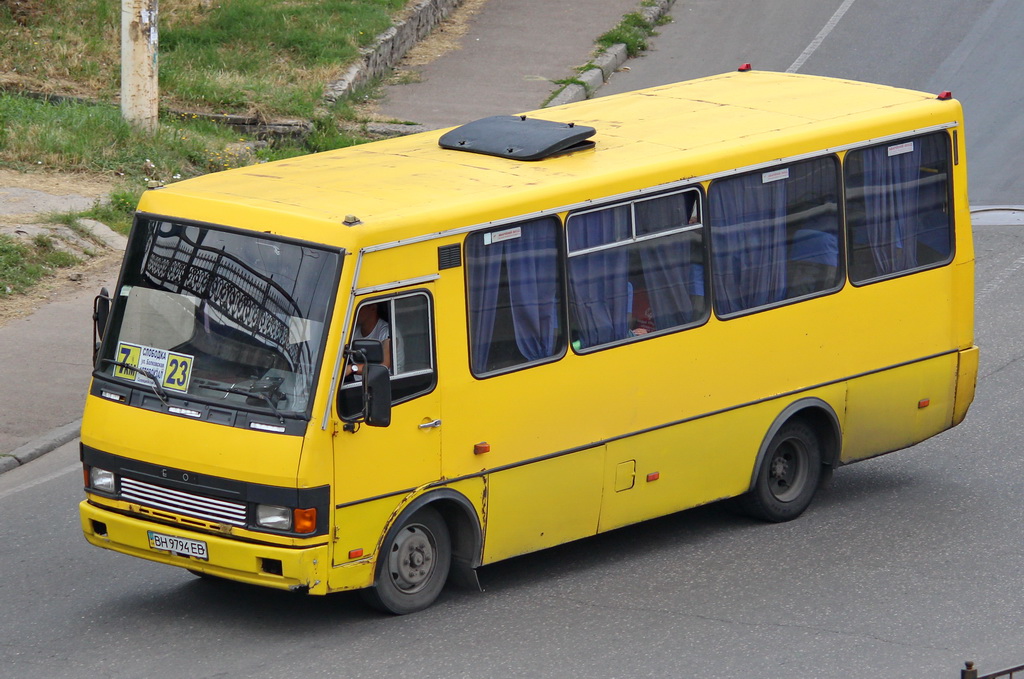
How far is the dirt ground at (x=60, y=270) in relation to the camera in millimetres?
14250

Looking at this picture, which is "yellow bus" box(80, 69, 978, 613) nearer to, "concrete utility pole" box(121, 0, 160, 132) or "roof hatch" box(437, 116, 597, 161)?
"roof hatch" box(437, 116, 597, 161)

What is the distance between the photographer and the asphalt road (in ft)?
25.9

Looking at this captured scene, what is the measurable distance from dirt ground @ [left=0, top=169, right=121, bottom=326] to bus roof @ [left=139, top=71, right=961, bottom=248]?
5608 millimetres

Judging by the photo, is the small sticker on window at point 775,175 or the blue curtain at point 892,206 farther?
the blue curtain at point 892,206

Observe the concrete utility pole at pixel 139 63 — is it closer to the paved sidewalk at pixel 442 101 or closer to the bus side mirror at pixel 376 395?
the paved sidewalk at pixel 442 101

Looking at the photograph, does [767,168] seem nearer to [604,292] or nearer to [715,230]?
[715,230]

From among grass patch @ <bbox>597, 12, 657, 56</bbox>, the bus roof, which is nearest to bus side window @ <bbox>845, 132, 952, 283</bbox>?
the bus roof

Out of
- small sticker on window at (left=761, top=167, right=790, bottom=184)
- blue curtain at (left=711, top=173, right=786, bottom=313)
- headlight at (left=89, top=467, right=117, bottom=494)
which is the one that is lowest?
headlight at (left=89, top=467, right=117, bottom=494)

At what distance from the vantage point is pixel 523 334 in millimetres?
8734

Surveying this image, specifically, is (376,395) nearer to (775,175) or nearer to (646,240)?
(646,240)

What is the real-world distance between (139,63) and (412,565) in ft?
36.8

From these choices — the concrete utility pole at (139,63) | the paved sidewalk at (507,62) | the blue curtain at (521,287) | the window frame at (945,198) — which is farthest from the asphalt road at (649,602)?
the paved sidewalk at (507,62)

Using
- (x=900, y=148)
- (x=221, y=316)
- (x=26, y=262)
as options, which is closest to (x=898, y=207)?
(x=900, y=148)

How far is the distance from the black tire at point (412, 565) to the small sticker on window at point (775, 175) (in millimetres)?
3078
